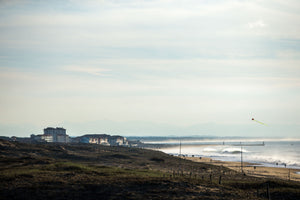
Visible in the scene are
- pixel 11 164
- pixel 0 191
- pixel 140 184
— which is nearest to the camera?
pixel 0 191

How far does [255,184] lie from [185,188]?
683 inches

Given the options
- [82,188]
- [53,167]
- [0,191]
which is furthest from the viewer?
[53,167]

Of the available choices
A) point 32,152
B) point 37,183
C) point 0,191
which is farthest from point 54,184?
point 32,152

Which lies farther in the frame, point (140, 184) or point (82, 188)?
point (140, 184)

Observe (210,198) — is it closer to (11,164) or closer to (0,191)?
(0,191)

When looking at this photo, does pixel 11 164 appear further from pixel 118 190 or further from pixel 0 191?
pixel 118 190

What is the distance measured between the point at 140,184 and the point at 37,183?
13.3 metres

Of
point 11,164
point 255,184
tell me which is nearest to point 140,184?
point 255,184

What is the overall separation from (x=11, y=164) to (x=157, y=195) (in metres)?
38.1

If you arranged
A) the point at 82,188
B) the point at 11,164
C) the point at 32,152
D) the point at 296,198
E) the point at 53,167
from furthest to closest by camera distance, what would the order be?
the point at 32,152 < the point at 11,164 < the point at 53,167 < the point at 296,198 < the point at 82,188

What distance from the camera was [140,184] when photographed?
4538cm

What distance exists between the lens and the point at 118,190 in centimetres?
4200

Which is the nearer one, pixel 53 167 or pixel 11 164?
pixel 53 167

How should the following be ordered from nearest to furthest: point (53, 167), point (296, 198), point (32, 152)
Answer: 1. point (296, 198)
2. point (53, 167)
3. point (32, 152)
